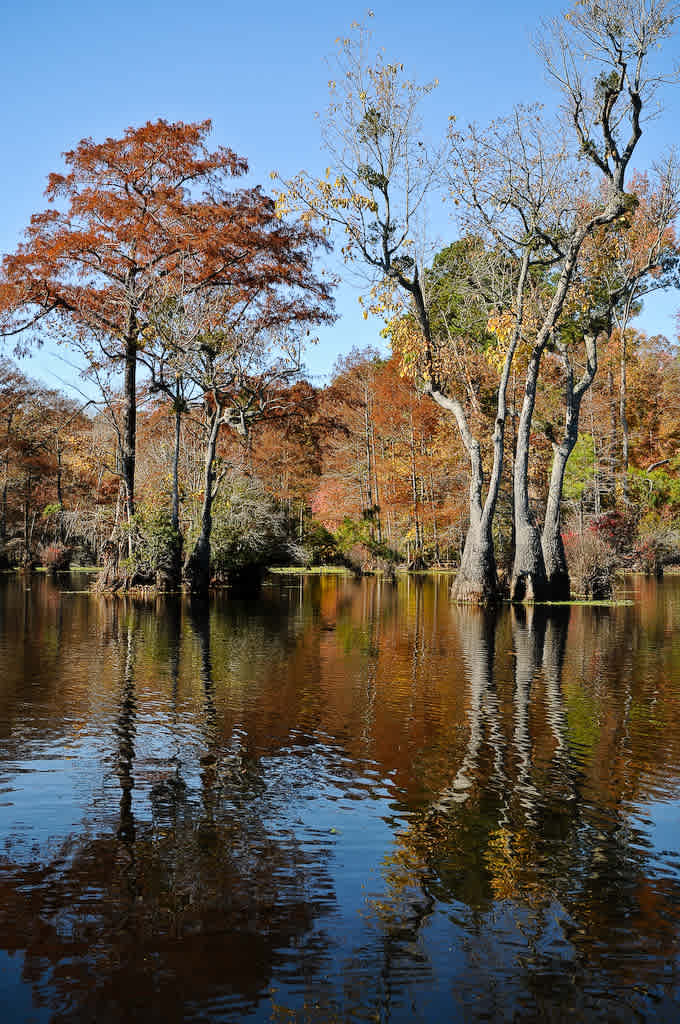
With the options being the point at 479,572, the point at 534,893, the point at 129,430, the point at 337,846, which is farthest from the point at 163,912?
the point at 129,430

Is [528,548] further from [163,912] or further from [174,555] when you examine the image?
[163,912]

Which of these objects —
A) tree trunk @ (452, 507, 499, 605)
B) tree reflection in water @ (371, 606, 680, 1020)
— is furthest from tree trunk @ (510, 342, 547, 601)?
tree reflection in water @ (371, 606, 680, 1020)

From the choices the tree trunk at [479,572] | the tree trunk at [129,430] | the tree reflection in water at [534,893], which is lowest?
the tree reflection in water at [534,893]

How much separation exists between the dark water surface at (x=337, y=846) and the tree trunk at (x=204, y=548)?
13.9 m

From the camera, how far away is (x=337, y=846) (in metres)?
4.59

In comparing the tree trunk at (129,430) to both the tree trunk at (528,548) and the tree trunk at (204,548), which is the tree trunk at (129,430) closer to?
the tree trunk at (204,548)

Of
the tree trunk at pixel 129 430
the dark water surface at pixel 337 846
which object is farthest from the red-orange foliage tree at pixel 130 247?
the dark water surface at pixel 337 846

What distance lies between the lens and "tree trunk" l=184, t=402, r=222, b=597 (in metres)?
24.3

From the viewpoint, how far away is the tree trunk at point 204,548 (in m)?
24.3

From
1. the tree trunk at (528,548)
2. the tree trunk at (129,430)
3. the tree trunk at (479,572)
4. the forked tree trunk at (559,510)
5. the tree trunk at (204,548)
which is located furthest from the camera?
the tree trunk at (204,548)

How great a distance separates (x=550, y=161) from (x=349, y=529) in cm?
2176

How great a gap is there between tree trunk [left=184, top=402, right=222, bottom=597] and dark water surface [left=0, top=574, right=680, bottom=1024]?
13887mm

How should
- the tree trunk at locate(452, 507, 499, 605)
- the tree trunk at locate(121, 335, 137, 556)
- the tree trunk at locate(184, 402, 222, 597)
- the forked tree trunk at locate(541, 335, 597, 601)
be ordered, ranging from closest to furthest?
the tree trunk at locate(452, 507, 499, 605)
the forked tree trunk at locate(541, 335, 597, 601)
the tree trunk at locate(121, 335, 137, 556)
the tree trunk at locate(184, 402, 222, 597)

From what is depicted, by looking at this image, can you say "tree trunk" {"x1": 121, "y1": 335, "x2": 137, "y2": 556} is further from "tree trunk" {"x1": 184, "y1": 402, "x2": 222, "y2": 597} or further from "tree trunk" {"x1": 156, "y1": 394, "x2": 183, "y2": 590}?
"tree trunk" {"x1": 184, "y1": 402, "x2": 222, "y2": 597}
